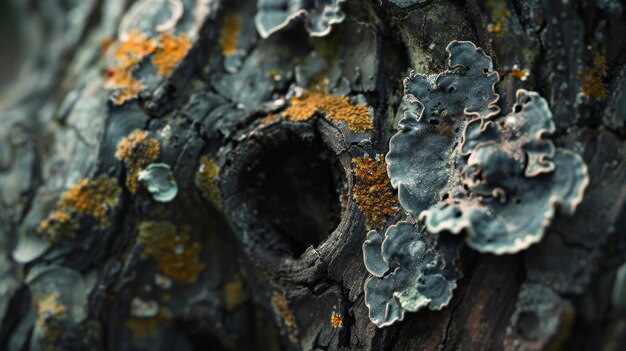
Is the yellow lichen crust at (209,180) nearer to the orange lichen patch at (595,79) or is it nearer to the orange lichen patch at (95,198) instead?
the orange lichen patch at (95,198)

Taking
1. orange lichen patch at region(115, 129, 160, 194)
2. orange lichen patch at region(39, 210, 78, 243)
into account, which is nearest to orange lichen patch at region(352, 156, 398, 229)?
orange lichen patch at region(115, 129, 160, 194)

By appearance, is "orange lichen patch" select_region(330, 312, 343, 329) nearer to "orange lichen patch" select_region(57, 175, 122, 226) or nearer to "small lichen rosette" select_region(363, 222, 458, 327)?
"small lichen rosette" select_region(363, 222, 458, 327)

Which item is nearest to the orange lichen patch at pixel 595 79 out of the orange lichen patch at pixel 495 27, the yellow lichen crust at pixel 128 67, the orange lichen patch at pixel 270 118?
the orange lichen patch at pixel 495 27

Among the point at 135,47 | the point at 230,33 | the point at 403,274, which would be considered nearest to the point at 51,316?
the point at 135,47

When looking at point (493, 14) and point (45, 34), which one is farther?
point (45, 34)

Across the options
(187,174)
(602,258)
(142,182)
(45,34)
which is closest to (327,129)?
(187,174)

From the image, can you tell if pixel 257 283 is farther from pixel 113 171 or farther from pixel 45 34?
pixel 45 34

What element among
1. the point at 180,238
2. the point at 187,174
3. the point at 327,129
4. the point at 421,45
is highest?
the point at 421,45

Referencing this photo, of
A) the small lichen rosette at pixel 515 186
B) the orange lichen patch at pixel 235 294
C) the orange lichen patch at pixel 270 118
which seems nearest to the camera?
the small lichen rosette at pixel 515 186
